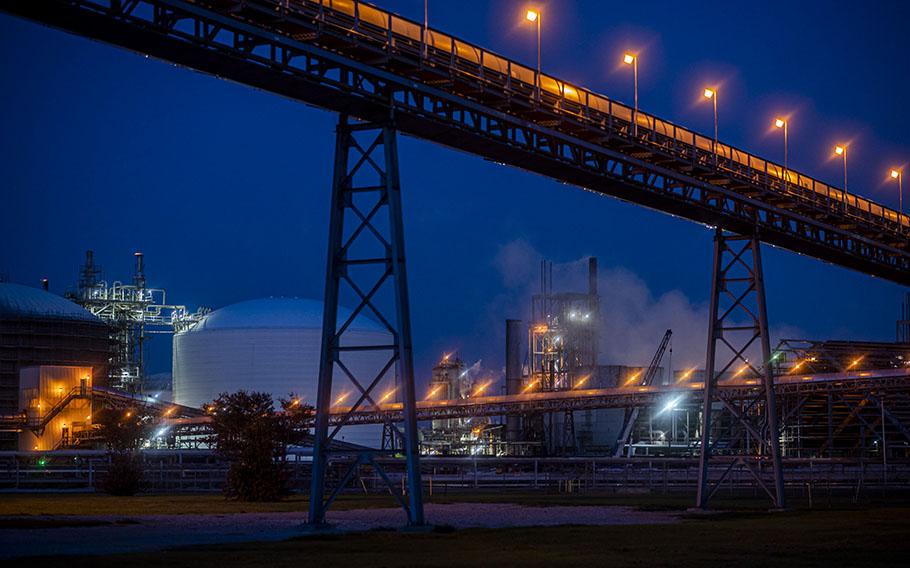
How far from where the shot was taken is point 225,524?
3403 cm

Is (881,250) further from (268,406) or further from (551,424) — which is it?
(551,424)

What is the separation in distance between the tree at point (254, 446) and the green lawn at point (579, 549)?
2065cm

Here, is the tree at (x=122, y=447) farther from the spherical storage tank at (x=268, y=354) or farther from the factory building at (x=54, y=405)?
the spherical storage tank at (x=268, y=354)

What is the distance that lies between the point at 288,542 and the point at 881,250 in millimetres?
41342

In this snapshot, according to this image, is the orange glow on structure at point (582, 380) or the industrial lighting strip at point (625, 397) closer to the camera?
the industrial lighting strip at point (625, 397)

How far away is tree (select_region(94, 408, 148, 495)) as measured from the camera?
55.6 m

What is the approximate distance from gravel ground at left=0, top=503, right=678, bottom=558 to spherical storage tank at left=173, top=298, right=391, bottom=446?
7573cm

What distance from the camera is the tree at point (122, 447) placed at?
55.6 m

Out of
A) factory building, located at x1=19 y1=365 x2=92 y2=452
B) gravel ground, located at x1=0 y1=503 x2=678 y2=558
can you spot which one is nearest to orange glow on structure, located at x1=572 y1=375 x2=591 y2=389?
factory building, located at x1=19 y1=365 x2=92 y2=452

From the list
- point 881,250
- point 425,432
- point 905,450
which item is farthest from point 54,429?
point 905,450

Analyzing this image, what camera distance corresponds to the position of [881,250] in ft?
197

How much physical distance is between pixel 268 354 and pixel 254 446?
7074cm

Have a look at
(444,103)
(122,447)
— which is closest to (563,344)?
(122,447)

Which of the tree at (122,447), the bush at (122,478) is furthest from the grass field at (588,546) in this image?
the tree at (122,447)
